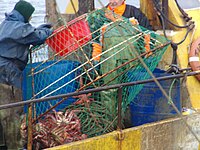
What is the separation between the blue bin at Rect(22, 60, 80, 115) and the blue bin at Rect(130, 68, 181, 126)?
78cm

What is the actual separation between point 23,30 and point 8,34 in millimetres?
164

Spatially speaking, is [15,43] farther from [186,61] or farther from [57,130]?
[186,61]

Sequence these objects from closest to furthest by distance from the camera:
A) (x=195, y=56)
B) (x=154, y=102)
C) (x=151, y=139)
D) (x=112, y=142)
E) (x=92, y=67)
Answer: (x=112, y=142), (x=92, y=67), (x=151, y=139), (x=154, y=102), (x=195, y=56)

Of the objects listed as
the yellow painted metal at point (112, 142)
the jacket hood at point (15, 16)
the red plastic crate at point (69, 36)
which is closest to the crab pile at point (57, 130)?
the yellow painted metal at point (112, 142)

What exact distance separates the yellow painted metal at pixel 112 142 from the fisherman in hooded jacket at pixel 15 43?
1.02 meters

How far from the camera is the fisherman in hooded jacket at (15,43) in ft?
16.6

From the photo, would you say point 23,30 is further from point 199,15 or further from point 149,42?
point 199,15

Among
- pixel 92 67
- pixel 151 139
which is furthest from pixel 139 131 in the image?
pixel 92 67

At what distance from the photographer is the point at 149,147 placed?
17.1 ft

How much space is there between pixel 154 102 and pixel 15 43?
1687mm

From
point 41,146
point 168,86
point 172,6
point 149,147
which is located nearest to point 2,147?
point 41,146

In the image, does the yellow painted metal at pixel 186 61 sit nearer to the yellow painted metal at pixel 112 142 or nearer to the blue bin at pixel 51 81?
the yellow painted metal at pixel 112 142

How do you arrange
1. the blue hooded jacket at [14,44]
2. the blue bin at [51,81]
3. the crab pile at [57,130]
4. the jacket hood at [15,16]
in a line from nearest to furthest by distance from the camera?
the crab pile at [57,130] < the blue hooded jacket at [14,44] < the jacket hood at [15,16] < the blue bin at [51,81]

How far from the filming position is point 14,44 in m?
5.12
